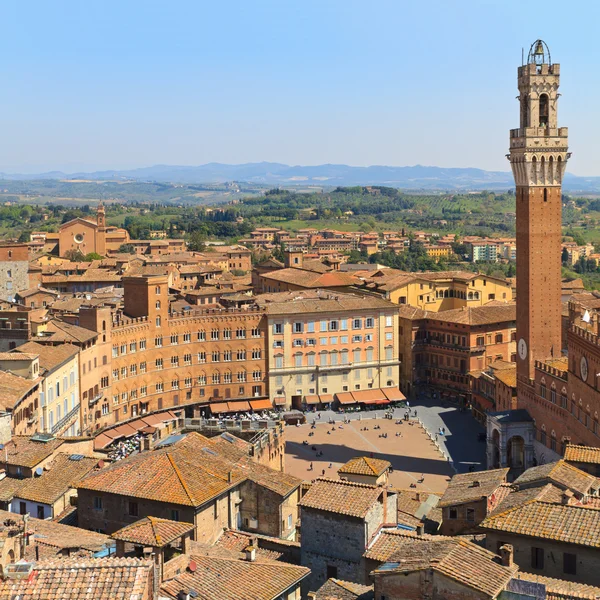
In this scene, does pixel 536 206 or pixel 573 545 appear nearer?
pixel 573 545

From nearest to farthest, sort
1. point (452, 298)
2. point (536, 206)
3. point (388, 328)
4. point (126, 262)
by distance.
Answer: point (536, 206), point (388, 328), point (452, 298), point (126, 262)

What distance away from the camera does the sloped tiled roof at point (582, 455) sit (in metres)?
31.1

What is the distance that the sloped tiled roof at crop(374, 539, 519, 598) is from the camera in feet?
55.6

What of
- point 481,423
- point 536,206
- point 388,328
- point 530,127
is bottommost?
point 481,423

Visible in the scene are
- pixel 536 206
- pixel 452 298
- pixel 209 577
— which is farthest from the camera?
pixel 452 298

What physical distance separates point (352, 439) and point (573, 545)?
43.2m

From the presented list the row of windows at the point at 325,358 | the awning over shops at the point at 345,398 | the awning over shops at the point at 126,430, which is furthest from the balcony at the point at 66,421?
the awning over shops at the point at 345,398

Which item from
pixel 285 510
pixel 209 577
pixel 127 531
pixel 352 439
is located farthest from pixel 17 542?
pixel 352 439

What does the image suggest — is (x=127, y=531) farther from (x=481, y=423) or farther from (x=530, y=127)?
(x=481, y=423)

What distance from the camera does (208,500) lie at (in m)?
27.1

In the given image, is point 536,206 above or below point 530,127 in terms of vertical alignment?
below

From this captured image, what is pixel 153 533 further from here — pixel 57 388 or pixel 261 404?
pixel 261 404

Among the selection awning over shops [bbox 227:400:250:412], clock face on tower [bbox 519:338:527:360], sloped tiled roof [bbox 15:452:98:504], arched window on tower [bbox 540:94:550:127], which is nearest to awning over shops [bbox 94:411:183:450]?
awning over shops [bbox 227:400:250:412]

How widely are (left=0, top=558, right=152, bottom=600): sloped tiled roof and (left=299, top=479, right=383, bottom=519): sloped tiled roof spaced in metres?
9.54
